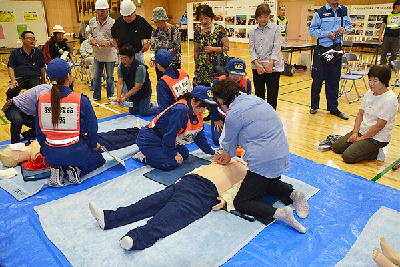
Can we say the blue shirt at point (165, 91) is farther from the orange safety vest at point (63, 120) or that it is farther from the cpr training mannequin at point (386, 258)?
the cpr training mannequin at point (386, 258)

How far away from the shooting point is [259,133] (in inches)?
88.4

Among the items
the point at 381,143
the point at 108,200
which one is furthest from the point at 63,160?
the point at 381,143

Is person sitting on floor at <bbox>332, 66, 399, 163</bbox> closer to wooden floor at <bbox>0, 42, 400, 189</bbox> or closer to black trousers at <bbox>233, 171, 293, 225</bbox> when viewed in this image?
wooden floor at <bbox>0, 42, 400, 189</bbox>

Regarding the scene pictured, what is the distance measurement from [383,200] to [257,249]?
1.34 metres

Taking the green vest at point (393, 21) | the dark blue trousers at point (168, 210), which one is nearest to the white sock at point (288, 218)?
the dark blue trousers at point (168, 210)

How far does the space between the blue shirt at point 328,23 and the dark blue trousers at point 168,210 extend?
3.33 metres

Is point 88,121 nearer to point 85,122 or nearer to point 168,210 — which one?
point 85,122

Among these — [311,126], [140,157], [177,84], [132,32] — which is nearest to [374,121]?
[311,126]

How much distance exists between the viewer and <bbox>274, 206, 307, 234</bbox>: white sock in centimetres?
222

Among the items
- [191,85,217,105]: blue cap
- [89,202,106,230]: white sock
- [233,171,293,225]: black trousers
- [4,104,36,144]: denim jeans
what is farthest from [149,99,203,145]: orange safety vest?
[4,104,36,144]: denim jeans

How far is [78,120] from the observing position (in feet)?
9.09

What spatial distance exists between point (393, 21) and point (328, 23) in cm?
419

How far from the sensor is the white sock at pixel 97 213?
7.33 feet

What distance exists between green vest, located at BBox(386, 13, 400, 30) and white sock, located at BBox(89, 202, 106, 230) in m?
8.21
